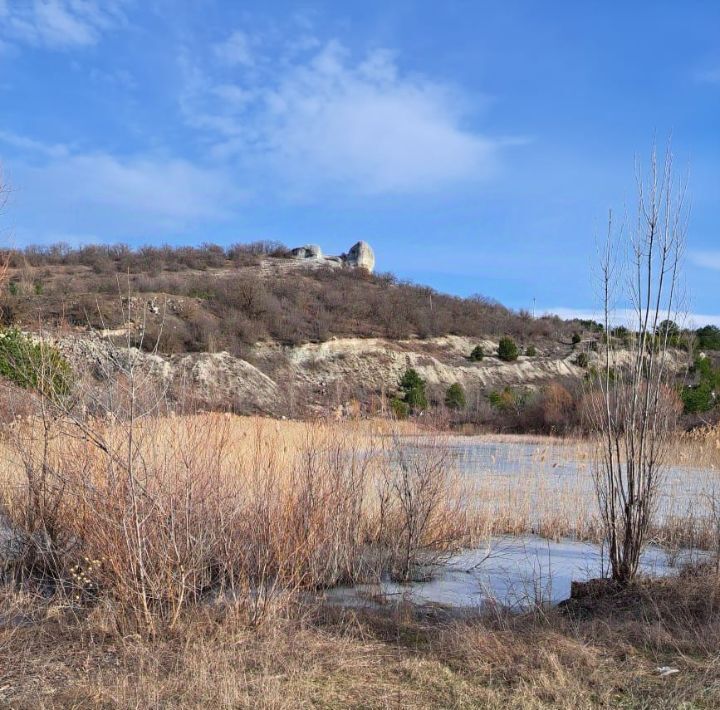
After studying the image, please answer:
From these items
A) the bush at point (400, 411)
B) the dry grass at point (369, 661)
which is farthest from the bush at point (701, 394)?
the dry grass at point (369, 661)

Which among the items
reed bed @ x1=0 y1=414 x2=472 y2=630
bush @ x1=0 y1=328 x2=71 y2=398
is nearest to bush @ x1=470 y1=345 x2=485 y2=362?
bush @ x1=0 y1=328 x2=71 y2=398

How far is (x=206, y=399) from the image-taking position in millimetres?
6902

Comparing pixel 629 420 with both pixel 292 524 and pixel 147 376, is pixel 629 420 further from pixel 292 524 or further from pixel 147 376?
pixel 147 376

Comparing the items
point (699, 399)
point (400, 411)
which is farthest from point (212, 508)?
point (699, 399)

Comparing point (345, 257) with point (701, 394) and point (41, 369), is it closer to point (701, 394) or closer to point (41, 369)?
point (701, 394)

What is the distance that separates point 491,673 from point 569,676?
16.3 inches

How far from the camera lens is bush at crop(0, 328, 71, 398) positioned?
540cm

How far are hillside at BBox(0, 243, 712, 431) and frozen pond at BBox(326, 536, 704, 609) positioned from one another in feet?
58.1

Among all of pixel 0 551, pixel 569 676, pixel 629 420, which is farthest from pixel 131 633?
pixel 629 420

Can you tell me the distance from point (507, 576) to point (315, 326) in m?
34.7

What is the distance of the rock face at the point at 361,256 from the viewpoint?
6003 cm

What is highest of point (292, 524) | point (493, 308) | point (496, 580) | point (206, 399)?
point (493, 308)

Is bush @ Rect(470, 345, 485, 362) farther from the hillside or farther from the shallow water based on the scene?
the shallow water

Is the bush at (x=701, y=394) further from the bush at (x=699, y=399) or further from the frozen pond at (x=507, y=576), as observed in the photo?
the frozen pond at (x=507, y=576)
